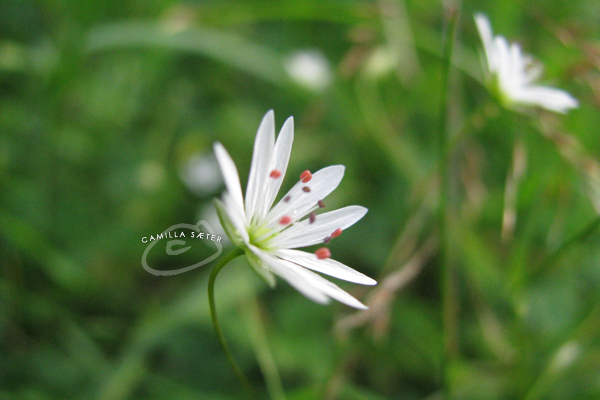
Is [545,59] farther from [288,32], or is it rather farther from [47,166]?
[47,166]

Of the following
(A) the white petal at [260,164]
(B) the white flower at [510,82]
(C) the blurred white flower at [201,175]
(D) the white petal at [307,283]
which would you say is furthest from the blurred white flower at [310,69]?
(D) the white petal at [307,283]

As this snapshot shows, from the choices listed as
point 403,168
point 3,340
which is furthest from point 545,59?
point 3,340

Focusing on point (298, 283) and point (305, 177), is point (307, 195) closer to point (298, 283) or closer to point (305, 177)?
point (305, 177)

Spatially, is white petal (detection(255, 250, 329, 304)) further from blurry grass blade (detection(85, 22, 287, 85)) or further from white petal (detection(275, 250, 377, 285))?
blurry grass blade (detection(85, 22, 287, 85))

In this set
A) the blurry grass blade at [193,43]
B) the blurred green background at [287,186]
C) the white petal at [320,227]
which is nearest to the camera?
the white petal at [320,227]

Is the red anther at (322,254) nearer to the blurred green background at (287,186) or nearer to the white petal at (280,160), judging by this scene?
the white petal at (280,160)
